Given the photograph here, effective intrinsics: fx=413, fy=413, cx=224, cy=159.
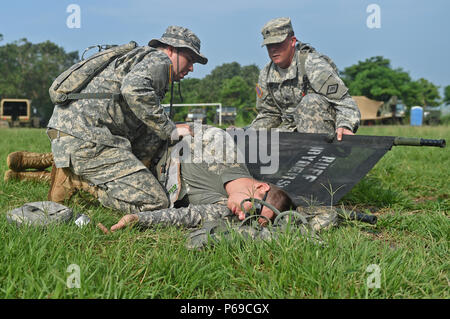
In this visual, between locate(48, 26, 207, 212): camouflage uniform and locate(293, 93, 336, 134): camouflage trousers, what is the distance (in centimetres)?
152

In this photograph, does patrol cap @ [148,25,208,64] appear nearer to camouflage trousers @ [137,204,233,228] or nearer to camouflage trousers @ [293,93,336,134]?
camouflage trousers @ [293,93,336,134]

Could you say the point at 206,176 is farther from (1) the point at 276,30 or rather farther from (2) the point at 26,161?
(2) the point at 26,161

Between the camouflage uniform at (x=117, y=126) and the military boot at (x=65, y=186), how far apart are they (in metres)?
0.08

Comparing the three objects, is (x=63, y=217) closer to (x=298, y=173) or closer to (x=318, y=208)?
(x=318, y=208)

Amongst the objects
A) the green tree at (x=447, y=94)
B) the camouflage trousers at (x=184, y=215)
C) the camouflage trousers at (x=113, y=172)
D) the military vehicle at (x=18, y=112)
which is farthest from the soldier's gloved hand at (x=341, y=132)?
the green tree at (x=447, y=94)

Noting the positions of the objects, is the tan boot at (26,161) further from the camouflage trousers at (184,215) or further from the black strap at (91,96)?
the camouflage trousers at (184,215)

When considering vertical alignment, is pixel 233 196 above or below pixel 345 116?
below

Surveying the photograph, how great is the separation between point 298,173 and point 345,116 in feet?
2.71

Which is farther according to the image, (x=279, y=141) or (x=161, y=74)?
(x=279, y=141)

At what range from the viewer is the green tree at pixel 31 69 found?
150 ft

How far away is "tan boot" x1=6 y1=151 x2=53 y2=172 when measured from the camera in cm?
448

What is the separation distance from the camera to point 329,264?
1.96 metres

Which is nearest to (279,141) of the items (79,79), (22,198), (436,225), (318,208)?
(318,208)

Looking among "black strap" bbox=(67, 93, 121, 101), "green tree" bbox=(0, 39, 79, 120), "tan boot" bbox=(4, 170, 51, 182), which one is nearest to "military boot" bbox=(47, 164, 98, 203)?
"black strap" bbox=(67, 93, 121, 101)
